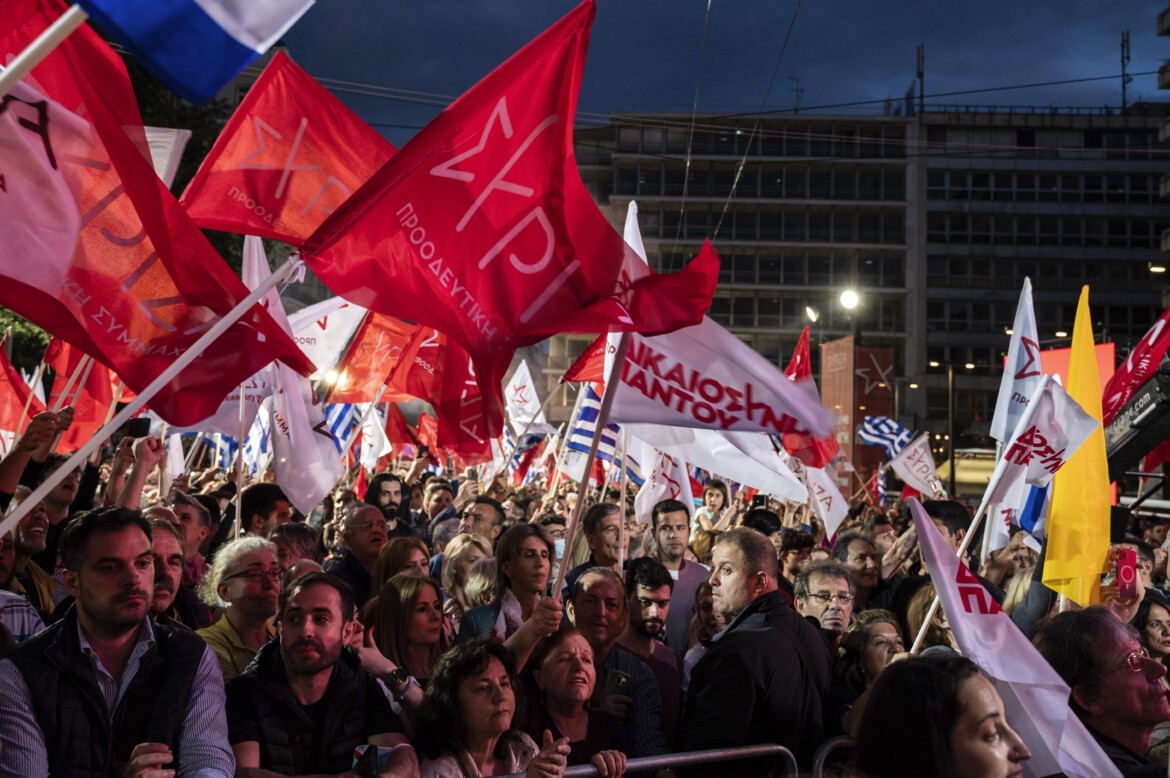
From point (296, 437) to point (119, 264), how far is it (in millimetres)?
3154

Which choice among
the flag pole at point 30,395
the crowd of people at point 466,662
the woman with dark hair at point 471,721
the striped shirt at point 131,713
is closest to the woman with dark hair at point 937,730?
the crowd of people at point 466,662

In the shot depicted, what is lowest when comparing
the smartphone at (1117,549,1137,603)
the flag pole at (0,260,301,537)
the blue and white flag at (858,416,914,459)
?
the smartphone at (1117,549,1137,603)

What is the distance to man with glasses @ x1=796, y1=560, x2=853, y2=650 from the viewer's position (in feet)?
18.8

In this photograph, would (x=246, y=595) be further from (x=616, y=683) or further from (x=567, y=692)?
(x=616, y=683)

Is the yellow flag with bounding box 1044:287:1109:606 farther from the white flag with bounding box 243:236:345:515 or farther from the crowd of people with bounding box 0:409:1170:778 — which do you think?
the white flag with bounding box 243:236:345:515

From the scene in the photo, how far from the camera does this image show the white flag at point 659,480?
31.9 feet

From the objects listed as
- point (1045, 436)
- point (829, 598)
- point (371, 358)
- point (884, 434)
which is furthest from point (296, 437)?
point (884, 434)

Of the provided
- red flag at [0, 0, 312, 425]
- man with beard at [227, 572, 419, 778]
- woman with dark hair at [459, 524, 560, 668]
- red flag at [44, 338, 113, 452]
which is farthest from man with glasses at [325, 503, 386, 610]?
red flag at [44, 338, 113, 452]

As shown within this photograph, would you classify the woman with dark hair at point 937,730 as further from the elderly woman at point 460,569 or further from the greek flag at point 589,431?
the greek flag at point 589,431

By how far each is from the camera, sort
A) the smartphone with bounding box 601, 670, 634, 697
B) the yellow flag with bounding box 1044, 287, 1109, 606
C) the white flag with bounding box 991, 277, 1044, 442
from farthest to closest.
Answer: the white flag with bounding box 991, 277, 1044, 442
the yellow flag with bounding box 1044, 287, 1109, 606
the smartphone with bounding box 601, 670, 634, 697

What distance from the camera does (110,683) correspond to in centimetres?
332

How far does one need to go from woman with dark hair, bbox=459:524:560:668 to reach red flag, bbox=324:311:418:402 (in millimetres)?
4843

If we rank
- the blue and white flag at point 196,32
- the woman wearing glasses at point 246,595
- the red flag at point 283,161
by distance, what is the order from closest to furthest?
the blue and white flag at point 196,32 < the woman wearing glasses at point 246,595 < the red flag at point 283,161

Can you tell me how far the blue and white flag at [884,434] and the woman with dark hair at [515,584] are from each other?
1863 centimetres
